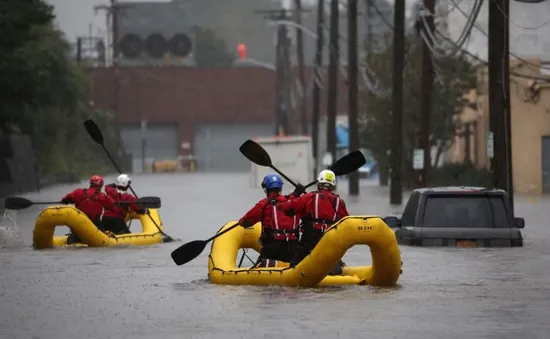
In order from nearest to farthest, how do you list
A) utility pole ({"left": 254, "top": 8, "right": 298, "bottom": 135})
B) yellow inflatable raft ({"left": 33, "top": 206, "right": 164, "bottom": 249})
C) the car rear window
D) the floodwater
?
the floodwater
the car rear window
yellow inflatable raft ({"left": 33, "top": 206, "right": 164, "bottom": 249})
utility pole ({"left": 254, "top": 8, "right": 298, "bottom": 135})

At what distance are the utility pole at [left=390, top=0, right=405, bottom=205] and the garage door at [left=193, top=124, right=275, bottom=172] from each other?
80838mm

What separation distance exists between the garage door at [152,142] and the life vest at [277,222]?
113662 millimetres

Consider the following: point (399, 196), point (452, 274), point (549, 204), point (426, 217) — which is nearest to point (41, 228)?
point (426, 217)

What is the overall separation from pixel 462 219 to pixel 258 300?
10.4 meters

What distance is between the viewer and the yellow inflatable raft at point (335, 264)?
19969mm

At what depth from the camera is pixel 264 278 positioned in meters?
20.8

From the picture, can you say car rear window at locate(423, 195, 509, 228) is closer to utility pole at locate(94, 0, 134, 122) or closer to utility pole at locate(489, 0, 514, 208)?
utility pole at locate(489, 0, 514, 208)

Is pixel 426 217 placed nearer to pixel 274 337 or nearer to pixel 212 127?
pixel 274 337

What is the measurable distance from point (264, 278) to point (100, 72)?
366ft

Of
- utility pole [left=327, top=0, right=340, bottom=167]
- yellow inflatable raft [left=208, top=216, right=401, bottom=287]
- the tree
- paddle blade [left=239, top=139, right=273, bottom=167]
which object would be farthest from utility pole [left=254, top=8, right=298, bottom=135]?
yellow inflatable raft [left=208, top=216, right=401, bottom=287]

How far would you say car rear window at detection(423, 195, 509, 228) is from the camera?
28.4 meters

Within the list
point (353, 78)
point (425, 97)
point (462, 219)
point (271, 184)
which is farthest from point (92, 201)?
point (353, 78)

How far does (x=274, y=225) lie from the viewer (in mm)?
21062

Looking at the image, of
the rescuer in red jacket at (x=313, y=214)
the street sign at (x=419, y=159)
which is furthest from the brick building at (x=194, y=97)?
the rescuer in red jacket at (x=313, y=214)
